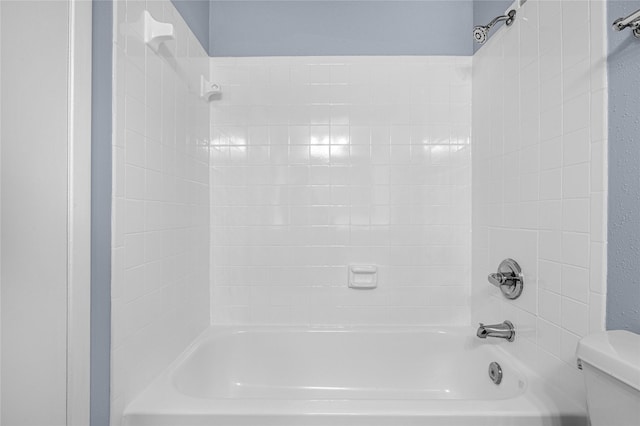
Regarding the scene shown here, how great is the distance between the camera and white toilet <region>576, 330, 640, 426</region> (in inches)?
29.4

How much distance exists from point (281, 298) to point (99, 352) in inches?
41.0

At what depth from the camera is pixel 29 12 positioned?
2.84 ft

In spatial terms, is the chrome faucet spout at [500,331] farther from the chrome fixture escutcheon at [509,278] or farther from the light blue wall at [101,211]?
the light blue wall at [101,211]

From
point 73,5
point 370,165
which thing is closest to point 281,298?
point 370,165

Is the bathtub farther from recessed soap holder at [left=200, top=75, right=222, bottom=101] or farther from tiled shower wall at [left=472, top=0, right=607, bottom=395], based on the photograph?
recessed soap holder at [left=200, top=75, right=222, bottom=101]

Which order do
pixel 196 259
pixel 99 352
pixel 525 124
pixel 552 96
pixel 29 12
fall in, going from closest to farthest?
1. pixel 29 12
2. pixel 99 352
3. pixel 552 96
4. pixel 525 124
5. pixel 196 259

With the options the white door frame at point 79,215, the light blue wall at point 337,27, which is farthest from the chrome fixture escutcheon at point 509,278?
the white door frame at point 79,215

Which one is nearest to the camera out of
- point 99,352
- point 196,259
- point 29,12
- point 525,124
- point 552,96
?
point 29,12

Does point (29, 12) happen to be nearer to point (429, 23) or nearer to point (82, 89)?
point (82, 89)

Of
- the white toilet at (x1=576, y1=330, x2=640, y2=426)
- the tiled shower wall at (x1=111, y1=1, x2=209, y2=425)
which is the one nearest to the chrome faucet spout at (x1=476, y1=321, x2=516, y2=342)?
the white toilet at (x1=576, y1=330, x2=640, y2=426)

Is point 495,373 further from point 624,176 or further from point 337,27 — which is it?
point 337,27

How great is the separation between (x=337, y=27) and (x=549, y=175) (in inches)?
52.1

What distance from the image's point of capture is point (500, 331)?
1503 millimetres

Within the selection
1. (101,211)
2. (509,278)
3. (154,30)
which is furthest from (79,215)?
(509,278)
